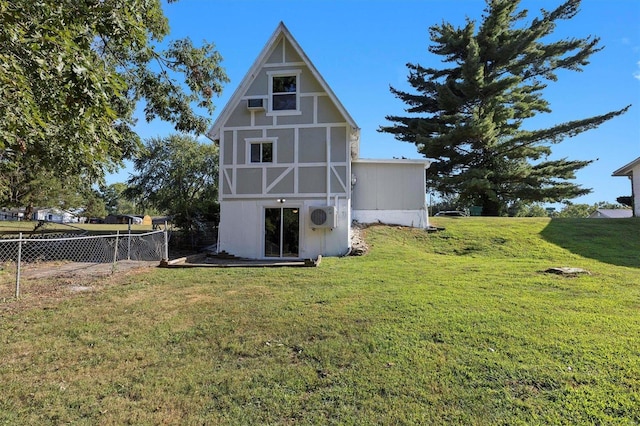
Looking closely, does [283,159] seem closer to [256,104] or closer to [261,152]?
[261,152]

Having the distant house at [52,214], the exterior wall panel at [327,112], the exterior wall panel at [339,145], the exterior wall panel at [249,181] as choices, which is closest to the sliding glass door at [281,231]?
the exterior wall panel at [249,181]

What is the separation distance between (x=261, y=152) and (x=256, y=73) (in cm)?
298

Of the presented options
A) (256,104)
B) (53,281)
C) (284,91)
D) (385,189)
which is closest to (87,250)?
(53,281)

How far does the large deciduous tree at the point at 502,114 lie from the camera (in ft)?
76.7

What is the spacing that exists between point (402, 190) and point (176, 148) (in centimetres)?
1973

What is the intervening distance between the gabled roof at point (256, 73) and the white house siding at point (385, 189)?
10.6 ft

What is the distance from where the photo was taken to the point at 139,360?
3.96 metres

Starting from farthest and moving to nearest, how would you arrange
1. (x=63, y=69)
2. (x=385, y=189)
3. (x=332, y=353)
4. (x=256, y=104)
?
(x=385, y=189) → (x=256, y=104) → (x=332, y=353) → (x=63, y=69)

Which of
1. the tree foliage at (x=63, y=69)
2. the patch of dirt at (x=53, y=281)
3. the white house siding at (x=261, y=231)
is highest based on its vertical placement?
the tree foliage at (x=63, y=69)

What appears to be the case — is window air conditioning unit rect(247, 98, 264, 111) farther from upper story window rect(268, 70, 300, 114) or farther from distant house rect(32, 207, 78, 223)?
distant house rect(32, 207, 78, 223)

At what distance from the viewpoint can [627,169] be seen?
20.1 meters

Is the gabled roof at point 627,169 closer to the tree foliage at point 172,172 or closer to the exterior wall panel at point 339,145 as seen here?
the exterior wall panel at point 339,145

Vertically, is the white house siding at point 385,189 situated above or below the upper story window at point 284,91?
below

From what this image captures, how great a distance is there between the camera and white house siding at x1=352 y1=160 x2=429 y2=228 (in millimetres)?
15461
